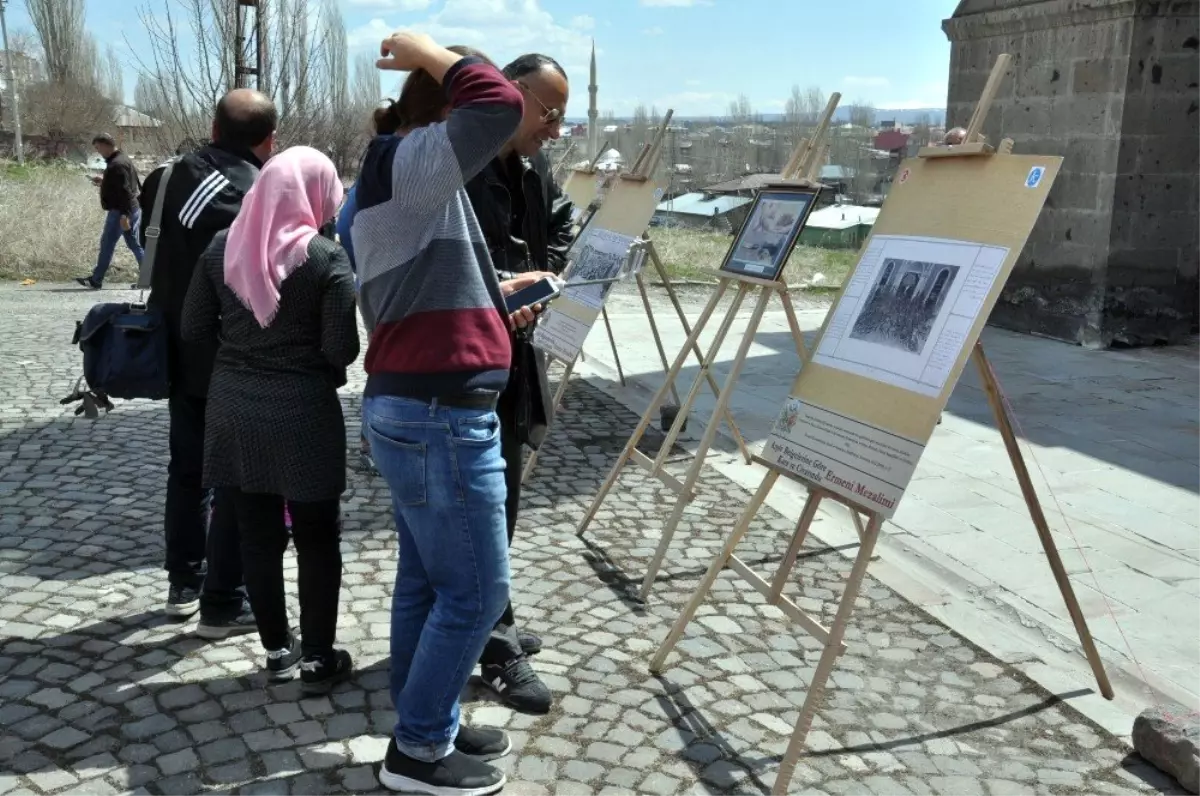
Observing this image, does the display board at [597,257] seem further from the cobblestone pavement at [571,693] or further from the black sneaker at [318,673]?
the black sneaker at [318,673]

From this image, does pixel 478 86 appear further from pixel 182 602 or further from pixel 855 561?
pixel 182 602

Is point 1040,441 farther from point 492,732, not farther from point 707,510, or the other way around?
point 492,732

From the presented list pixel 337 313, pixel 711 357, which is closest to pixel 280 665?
pixel 337 313

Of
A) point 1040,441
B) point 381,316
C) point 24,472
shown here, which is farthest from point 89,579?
point 1040,441

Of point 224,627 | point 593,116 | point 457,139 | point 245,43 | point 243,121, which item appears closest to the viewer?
point 457,139

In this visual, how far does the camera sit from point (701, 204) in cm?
3925

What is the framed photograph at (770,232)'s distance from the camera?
423 cm

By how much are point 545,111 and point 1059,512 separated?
10.7ft

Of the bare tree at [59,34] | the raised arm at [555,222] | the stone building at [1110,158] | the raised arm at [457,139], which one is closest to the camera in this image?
the raised arm at [457,139]

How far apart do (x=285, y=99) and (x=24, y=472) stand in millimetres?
8706

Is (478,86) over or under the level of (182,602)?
over

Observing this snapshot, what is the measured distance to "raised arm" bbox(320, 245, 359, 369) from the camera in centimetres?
301

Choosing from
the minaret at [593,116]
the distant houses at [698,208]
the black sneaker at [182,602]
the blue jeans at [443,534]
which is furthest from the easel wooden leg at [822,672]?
the distant houses at [698,208]

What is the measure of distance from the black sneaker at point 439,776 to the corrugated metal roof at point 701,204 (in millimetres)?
31929
